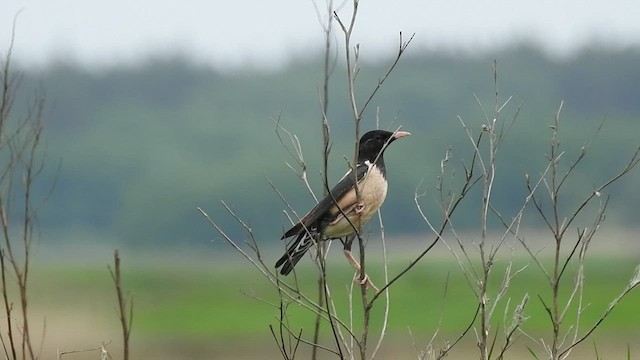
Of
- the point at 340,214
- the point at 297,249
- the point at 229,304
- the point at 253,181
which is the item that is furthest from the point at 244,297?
the point at 297,249

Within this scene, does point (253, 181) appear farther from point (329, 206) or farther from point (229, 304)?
point (329, 206)

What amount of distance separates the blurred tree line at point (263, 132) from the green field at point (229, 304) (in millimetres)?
5311

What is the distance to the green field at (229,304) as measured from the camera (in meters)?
43.8

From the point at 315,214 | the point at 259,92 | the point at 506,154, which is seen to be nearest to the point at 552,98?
the point at 506,154

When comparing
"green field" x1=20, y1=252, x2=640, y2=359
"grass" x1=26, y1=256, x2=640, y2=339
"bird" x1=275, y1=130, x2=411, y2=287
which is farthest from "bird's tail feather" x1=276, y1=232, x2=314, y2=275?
"grass" x1=26, y1=256, x2=640, y2=339

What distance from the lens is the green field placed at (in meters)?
43.8

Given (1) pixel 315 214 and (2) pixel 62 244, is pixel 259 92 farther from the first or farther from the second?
(1) pixel 315 214

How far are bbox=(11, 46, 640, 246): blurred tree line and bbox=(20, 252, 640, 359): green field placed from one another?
5.31m

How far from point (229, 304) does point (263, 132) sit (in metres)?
33.2

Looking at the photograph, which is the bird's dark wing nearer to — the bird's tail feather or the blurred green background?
the bird's tail feather

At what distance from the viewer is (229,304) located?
57.9m

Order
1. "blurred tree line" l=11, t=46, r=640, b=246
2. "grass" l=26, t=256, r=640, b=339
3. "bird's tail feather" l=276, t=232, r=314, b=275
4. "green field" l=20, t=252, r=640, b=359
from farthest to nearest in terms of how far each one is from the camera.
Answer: "blurred tree line" l=11, t=46, r=640, b=246 < "grass" l=26, t=256, r=640, b=339 < "green field" l=20, t=252, r=640, b=359 < "bird's tail feather" l=276, t=232, r=314, b=275

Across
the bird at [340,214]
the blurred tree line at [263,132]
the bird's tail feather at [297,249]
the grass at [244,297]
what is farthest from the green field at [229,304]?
the bird's tail feather at [297,249]

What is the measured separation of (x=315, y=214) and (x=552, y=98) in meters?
86.3
